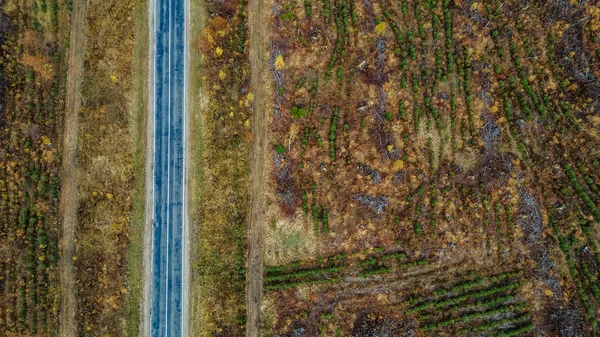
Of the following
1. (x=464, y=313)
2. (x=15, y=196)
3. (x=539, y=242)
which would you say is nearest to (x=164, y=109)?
(x=15, y=196)

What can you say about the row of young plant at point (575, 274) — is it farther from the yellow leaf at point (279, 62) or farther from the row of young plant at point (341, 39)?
the yellow leaf at point (279, 62)

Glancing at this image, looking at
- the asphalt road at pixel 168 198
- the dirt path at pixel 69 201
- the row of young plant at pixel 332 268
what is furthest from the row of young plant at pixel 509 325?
the dirt path at pixel 69 201

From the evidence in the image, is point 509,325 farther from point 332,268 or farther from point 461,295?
point 332,268

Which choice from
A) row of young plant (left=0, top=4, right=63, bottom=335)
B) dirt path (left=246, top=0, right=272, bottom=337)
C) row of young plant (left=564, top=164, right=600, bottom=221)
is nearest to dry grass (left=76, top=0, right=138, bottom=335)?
row of young plant (left=0, top=4, right=63, bottom=335)

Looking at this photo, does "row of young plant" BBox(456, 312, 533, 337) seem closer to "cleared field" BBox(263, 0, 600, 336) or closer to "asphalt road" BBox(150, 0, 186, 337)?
"cleared field" BBox(263, 0, 600, 336)

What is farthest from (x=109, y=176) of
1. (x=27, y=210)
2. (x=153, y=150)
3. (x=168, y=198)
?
(x=27, y=210)

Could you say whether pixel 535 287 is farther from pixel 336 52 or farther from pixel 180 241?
pixel 180 241
